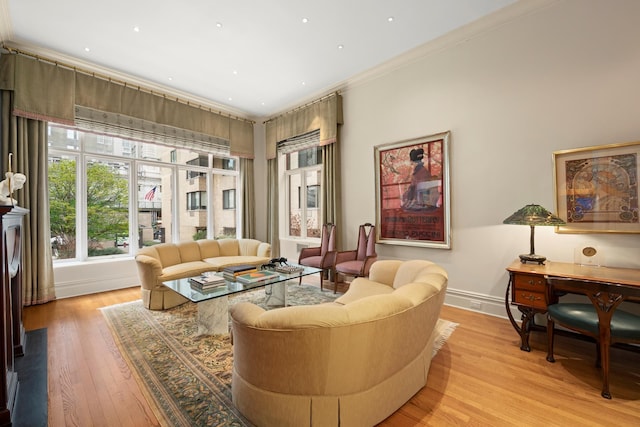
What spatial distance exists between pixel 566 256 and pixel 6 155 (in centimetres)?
657

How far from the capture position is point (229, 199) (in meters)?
6.05

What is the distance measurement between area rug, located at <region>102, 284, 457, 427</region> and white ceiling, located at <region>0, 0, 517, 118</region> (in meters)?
3.43

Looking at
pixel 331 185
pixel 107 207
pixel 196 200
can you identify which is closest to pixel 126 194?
pixel 107 207

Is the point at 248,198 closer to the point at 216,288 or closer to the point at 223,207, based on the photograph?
the point at 223,207

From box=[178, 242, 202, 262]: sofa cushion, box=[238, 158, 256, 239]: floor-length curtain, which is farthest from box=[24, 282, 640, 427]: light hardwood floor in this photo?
box=[238, 158, 256, 239]: floor-length curtain

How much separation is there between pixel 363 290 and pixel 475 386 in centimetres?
109

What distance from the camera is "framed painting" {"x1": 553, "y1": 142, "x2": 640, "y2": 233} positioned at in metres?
2.42

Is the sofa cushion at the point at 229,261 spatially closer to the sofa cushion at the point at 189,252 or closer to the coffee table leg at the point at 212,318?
the sofa cushion at the point at 189,252

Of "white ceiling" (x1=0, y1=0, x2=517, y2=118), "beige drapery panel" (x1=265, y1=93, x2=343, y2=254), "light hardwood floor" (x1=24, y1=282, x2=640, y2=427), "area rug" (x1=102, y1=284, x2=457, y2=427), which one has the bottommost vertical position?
"light hardwood floor" (x1=24, y1=282, x2=640, y2=427)

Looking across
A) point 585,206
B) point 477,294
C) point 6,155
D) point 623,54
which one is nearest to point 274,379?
point 477,294

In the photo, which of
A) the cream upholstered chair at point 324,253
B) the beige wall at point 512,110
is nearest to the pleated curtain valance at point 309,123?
the beige wall at point 512,110

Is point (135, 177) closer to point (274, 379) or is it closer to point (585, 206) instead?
point (274, 379)

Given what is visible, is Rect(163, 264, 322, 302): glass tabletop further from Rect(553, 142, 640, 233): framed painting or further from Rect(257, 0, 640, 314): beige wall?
Rect(553, 142, 640, 233): framed painting

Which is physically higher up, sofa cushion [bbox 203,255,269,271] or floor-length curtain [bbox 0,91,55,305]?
floor-length curtain [bbox 0,91,55,305]
